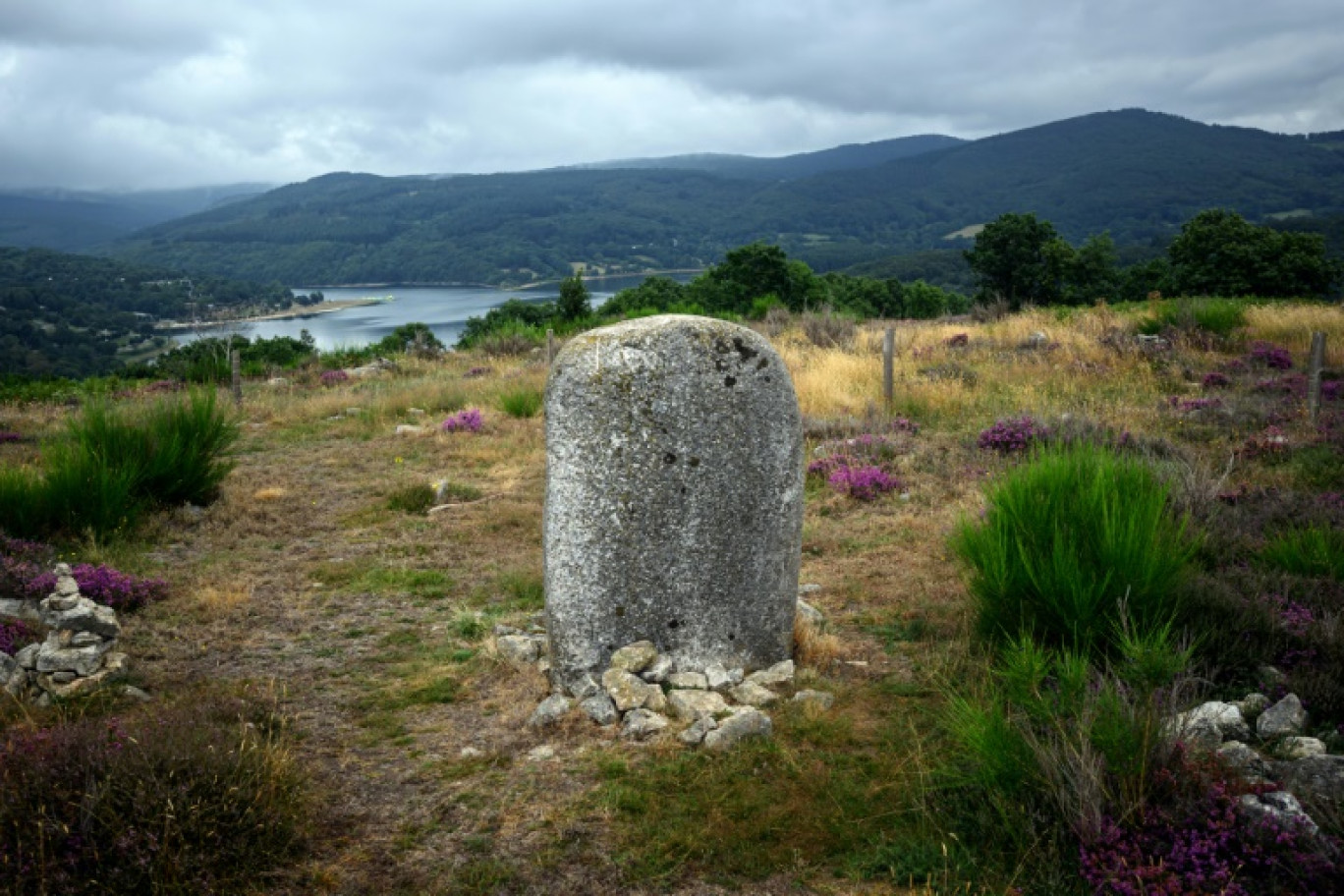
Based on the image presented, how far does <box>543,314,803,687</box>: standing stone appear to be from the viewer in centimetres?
452

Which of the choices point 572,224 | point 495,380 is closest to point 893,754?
point 495,380

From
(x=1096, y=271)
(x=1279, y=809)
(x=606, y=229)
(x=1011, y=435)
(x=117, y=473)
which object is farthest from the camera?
(x=606, y=229)

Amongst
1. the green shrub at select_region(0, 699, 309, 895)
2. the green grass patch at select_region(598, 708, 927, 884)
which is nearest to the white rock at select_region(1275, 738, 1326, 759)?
the green grass patch at select_region(598, 708, 927, 884)

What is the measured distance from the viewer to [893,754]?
151 inches

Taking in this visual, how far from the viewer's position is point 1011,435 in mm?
9562

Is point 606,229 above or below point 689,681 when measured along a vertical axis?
above

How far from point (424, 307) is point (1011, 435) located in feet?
277

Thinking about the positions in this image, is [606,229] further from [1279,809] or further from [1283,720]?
[1279,809]

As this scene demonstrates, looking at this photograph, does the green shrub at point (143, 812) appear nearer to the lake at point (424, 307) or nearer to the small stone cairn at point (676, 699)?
the small stone cairn at point (676, 699)

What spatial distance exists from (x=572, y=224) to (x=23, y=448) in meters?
152

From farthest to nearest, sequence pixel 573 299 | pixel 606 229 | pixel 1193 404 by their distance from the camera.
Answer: pixel 606 229
pixel 573 299
pixel 1193 404

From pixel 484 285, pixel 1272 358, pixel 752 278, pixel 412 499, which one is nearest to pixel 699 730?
pixel 412 499

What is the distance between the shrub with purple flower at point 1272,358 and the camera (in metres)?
14.2

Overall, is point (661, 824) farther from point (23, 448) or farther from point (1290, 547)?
point (23, 448)
